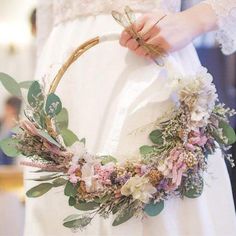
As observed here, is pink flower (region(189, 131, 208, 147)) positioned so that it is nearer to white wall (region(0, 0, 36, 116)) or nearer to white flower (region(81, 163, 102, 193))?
white flower (region(81, 163, 102, 193))

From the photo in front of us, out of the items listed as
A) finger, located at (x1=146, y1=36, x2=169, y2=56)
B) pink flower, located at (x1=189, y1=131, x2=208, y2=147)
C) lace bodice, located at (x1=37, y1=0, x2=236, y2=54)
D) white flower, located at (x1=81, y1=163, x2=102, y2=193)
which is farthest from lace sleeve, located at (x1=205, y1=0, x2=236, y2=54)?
white flower, located at (x1=81, y1=163, x2=102, y2=193)

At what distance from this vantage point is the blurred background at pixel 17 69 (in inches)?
73.0

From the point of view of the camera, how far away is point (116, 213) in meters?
0.74

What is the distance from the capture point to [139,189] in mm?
713

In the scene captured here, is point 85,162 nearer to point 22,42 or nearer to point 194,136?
point 194,136

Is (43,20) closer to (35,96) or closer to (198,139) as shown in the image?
(35,96)

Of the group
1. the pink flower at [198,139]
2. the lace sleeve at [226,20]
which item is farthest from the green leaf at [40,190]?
the lace sleeve at [226,20]

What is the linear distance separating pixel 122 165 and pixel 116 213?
0.23ft

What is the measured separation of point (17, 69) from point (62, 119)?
14.7 feet

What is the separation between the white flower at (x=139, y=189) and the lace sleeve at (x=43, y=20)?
1.50 ft

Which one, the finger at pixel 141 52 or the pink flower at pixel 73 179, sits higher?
the finger at pixel 141 52

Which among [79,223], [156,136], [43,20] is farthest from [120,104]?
[43,20]

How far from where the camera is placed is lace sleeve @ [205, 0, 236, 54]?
2.75 ft

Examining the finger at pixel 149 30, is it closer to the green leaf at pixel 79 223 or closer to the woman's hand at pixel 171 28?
the woman's hand at pixel 171 28
